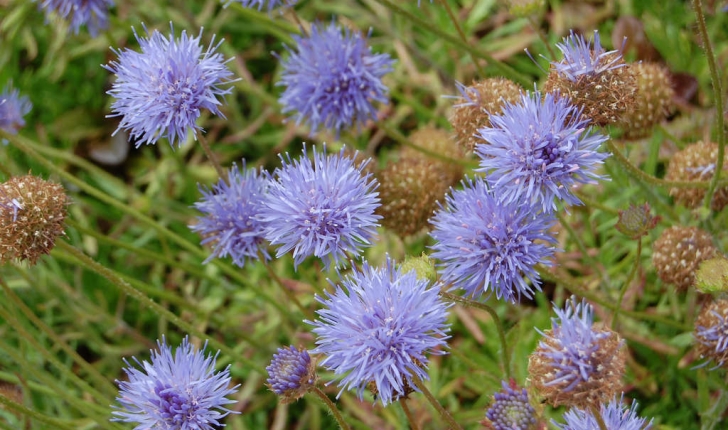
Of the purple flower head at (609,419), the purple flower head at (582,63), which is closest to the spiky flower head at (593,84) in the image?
the purple flower head at (582,63)

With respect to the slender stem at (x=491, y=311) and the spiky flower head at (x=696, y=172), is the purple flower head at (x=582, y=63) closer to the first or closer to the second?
the slender stem at (x=491, y=311)

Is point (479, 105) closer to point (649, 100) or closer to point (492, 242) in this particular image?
point (492, 242)

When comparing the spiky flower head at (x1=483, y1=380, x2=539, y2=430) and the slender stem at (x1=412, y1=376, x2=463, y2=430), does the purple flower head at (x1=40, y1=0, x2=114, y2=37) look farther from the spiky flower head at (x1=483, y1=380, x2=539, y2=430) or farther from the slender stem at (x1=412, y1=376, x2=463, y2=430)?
the spiky flower head at (x1=483, y1=380, x2=539, y2=430)

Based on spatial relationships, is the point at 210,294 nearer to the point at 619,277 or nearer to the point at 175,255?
the point at 175,255

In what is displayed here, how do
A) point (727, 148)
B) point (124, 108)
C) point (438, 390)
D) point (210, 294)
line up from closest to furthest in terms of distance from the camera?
point (124, 108) < point (727, 148) < point (438, 390) < point (210, 294)

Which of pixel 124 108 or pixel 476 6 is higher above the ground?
pixel 476 6

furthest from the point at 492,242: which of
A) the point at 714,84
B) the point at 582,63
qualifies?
the point at 714,84

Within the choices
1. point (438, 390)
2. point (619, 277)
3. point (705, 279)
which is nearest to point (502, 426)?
point (705, 279)
